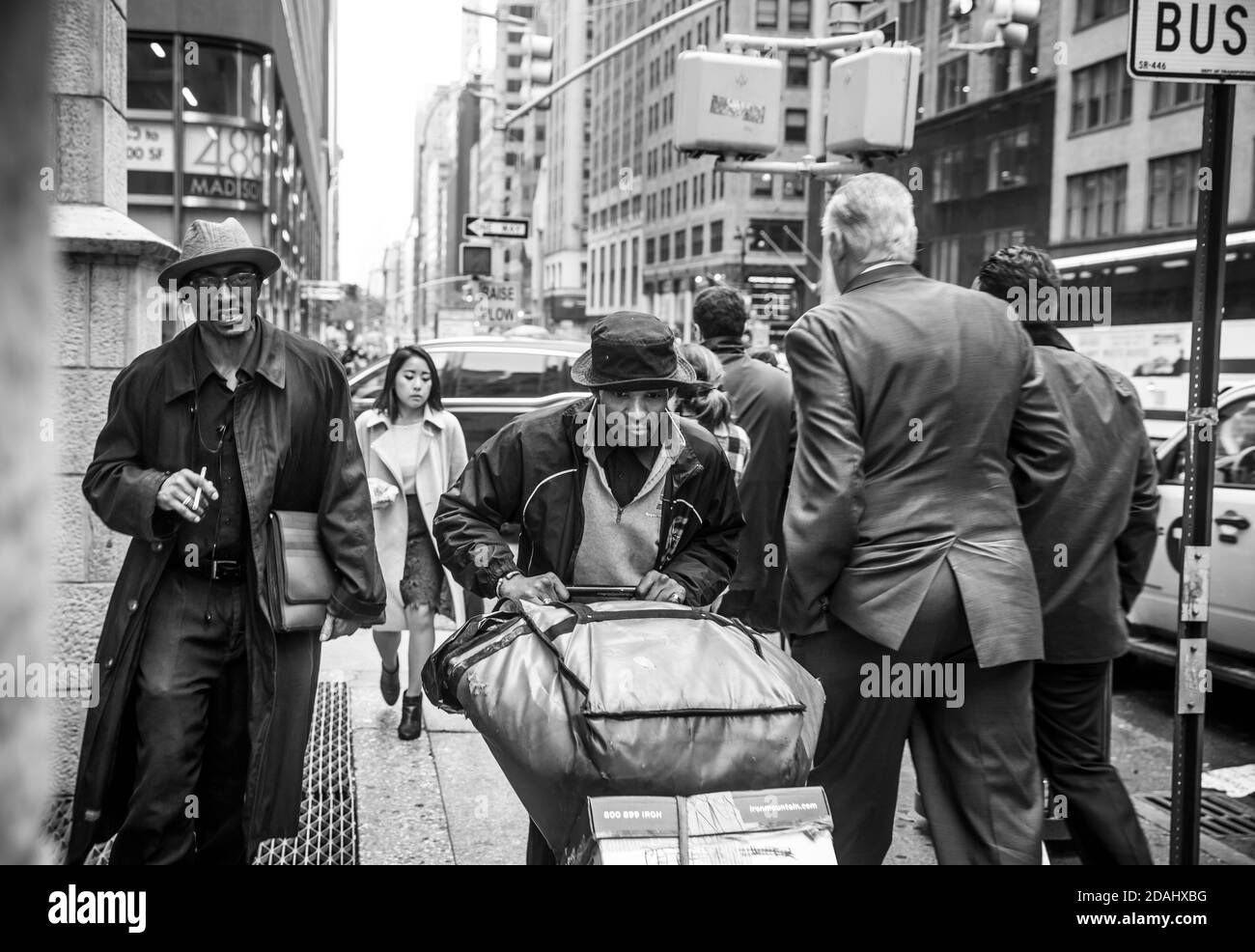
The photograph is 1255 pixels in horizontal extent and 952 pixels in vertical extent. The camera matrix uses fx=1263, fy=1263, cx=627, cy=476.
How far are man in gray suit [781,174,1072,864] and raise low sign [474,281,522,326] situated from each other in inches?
843

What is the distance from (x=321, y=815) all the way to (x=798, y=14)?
7735 centimetres

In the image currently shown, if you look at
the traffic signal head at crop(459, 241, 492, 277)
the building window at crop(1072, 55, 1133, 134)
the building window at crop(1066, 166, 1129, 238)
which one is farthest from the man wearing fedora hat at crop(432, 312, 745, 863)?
the building window at crop(1072, 55, 1133, 134)

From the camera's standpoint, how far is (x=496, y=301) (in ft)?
82.3

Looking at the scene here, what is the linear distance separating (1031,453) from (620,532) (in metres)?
1.28

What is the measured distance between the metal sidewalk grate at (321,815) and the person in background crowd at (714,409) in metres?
2.35

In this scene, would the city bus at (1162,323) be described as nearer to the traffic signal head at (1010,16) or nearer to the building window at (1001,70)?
the traffic signal head at (1010,16)

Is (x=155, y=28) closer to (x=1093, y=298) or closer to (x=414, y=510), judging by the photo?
(x=414, y=510)

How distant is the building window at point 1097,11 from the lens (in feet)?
133

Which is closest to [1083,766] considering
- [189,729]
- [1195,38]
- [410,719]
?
[1195,38]

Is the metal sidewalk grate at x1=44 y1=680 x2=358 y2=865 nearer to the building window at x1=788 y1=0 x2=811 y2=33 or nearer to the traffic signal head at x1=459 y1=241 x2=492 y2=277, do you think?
the traffic signal head at x1=459 y1=241 x2=492 y2=277

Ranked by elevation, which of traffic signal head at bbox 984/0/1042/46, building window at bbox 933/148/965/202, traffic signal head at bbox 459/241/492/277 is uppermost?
building window at bbox 933/148/965/202

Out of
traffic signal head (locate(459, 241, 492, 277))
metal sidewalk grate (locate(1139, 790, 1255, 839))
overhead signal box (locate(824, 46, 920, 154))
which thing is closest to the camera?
metal sidewalk grate (locate(1139, 790, 1255, 839))

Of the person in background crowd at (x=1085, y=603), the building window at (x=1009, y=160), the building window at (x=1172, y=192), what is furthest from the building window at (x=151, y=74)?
the building window at (x=1009, y=160)

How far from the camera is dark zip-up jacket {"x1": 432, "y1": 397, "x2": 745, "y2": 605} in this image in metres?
3.68
